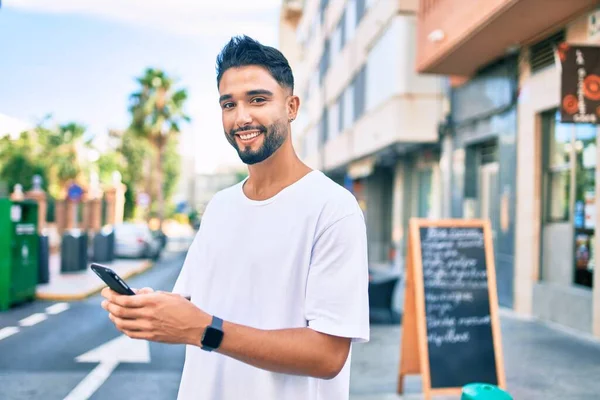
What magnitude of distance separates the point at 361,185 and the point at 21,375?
22441 mm

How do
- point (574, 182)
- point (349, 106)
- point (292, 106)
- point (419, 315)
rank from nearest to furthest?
1. point (292, 106)
2. point (419, 315)
3. point (574, 182)
4. point (349, 106)

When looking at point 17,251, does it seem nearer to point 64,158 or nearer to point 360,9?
point 360,9

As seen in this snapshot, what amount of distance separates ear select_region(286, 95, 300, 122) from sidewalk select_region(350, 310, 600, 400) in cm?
448

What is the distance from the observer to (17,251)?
38.2ft

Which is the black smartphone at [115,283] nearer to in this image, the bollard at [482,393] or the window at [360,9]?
the bollard at [482,393]

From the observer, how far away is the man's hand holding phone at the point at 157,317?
1426mm

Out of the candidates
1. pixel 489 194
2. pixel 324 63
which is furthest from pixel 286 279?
pixel 324 63

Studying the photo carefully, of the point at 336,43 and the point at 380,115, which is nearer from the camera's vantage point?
the point at 380,115

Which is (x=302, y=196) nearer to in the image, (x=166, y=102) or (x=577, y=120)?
(x=577, y=120)

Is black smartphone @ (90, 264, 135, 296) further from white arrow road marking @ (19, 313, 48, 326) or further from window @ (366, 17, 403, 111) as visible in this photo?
window @ (366, 17, 403, 111)

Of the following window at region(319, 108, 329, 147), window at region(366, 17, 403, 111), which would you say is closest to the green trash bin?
window at region(366, 17, 403, 111)

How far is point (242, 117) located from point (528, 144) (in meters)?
10.5

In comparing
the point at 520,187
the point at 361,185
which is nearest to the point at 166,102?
the point at 361,185

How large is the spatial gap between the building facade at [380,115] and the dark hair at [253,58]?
609 inches
